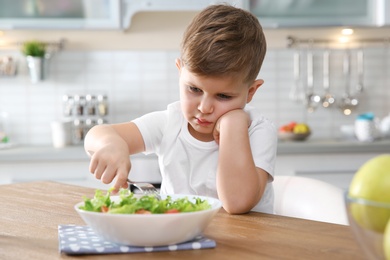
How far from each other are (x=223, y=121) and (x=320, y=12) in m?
2.29

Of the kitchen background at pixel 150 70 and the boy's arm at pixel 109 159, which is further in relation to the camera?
the kitchen background at pixel 150 70

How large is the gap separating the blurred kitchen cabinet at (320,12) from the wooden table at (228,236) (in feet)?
7.41

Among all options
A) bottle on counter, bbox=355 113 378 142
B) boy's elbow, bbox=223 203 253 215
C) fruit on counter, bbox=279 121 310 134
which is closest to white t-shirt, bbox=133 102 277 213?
boy's elbow, bbox=223 203 253 215

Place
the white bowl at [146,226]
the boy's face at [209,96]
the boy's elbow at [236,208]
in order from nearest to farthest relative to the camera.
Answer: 1. the white bowl at [146,226]
2. the boy's elbow at [236,208]
3. the boy's face at [209,96]

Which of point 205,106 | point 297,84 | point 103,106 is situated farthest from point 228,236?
point 297,84

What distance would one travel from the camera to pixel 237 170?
138cm

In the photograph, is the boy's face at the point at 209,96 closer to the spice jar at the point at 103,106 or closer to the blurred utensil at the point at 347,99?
the spice jar at the point at 103,106

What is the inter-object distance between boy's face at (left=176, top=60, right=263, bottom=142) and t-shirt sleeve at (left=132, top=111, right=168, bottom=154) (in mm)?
201

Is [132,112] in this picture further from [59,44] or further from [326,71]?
[326,71]

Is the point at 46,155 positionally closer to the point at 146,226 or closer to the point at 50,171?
the point at 50,171

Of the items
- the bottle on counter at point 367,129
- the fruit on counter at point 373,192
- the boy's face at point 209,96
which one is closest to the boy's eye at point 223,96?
the boy's face at point 209,96

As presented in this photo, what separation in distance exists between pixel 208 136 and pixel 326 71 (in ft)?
7.21

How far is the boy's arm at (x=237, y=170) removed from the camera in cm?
133

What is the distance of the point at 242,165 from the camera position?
1386mm
